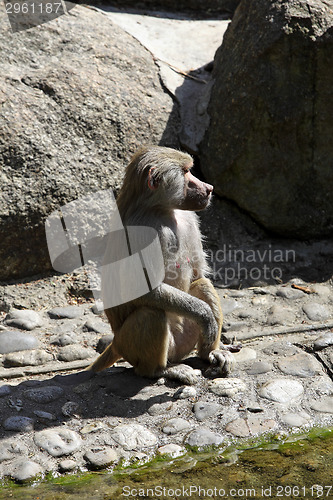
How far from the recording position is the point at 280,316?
5.02 metres

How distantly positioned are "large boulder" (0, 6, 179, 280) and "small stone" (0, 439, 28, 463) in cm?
205

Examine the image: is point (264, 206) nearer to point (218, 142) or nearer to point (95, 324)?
point (218, 142)

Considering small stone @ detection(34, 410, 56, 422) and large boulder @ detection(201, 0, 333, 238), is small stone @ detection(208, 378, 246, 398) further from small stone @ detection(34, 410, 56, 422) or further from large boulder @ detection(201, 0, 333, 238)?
large boulder @ detection(201, 0, 333, 238)

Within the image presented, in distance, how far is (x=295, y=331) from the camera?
4.77 metres

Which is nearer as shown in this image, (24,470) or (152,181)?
(24,470)

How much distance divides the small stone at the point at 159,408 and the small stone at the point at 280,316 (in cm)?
143

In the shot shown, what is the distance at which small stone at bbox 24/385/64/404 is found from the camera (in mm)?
3826

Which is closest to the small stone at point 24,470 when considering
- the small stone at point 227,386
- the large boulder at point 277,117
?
the small stone at point 227,386

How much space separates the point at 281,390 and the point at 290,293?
1.50 metres

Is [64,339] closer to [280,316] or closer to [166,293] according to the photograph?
[166,293]

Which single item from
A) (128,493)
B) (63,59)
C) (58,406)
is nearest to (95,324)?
(58,406)

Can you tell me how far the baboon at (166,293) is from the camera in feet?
12.6

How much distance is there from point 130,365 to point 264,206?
219 centimetres

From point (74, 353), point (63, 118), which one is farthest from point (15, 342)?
point (63, 118)
